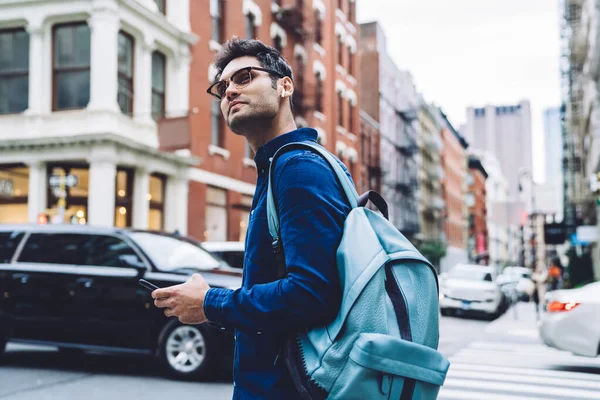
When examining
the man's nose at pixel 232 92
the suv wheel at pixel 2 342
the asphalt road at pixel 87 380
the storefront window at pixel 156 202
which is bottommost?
the asphalt road at pixel 87 380

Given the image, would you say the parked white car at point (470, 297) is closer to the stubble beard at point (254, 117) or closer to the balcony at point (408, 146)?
the stubble beard at point (254, 117)

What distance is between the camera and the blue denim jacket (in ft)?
6.57

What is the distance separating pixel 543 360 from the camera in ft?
41.3

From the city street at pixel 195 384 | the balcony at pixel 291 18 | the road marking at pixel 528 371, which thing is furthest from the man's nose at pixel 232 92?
the balcony at pixel 291 18

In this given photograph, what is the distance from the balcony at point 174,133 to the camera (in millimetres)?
22422

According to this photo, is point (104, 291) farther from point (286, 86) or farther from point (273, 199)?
point (273, 199)

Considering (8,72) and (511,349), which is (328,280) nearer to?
(511,349)

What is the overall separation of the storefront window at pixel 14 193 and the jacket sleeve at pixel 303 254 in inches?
851

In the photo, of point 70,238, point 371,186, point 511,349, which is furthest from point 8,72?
point 371,186

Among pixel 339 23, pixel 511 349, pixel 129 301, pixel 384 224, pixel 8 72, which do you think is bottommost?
pixel 511 349

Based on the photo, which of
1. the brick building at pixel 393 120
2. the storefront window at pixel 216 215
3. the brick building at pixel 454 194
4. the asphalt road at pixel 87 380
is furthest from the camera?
the brick building at pixel 454 194

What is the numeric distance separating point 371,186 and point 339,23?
40.2 feet

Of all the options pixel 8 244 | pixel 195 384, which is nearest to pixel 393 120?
pixel 8 244

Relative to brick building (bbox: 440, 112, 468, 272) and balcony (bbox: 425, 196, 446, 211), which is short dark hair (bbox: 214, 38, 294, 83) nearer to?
balcony (bbox: 425, 196, 446, 211)
